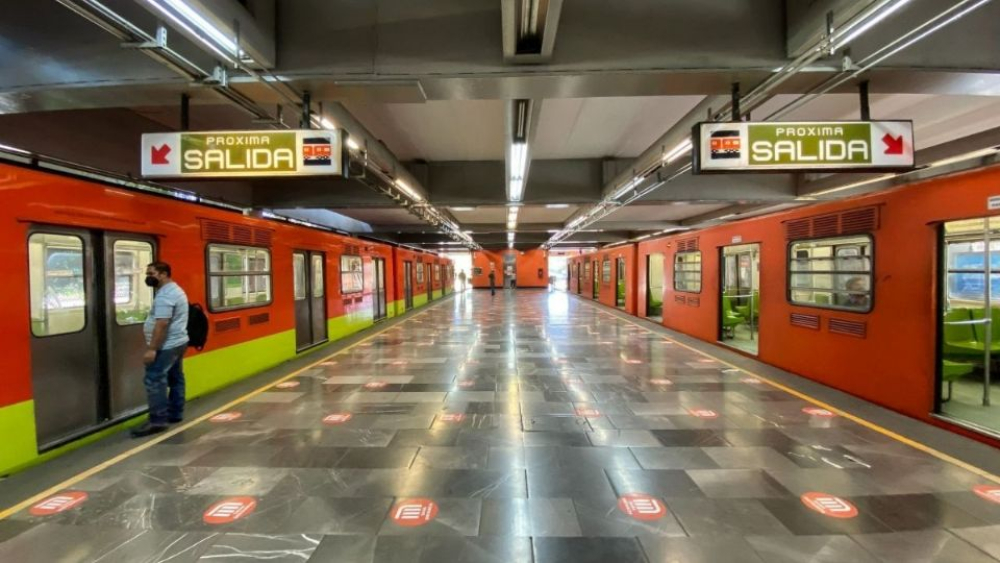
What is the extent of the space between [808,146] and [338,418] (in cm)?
562

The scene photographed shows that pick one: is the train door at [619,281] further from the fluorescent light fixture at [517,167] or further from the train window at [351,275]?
the train window at [351,275]

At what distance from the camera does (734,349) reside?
27.9 feet

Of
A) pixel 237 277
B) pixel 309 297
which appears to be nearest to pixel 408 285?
pixel 309 297

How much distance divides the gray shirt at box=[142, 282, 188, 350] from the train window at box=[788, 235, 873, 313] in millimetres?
8130

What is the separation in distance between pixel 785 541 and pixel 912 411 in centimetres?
345

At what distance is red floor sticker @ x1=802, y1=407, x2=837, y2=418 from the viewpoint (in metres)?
4.68

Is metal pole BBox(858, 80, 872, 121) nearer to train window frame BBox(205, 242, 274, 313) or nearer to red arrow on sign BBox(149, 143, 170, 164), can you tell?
red arrow on sign BBox(149, 143, 170, 164)

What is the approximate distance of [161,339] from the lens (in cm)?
426

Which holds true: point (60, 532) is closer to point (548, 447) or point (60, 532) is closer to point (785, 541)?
point (548, 447)

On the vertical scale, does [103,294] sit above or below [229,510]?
above

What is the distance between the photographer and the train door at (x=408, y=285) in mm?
17359

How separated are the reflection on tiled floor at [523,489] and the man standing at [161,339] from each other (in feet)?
1.46

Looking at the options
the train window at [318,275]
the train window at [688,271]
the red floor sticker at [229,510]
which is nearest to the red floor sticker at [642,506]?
the red floor sticker at [229,510]

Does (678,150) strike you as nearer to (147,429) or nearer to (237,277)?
(237,277)
